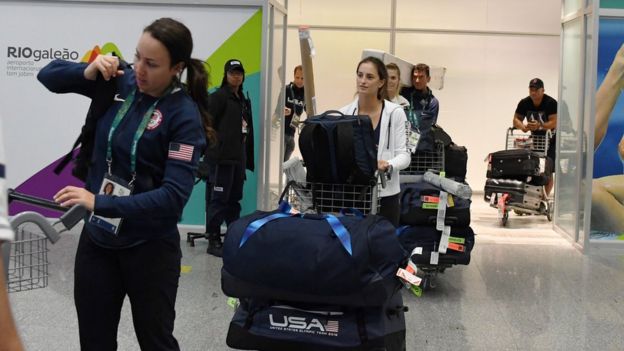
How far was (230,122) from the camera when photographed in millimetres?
6410

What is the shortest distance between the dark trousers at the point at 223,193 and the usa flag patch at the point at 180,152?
406 cm

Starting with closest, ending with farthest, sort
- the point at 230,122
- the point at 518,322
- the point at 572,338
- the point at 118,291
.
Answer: the point at 118,291 < the point at 572,338 < the point at 518,322 < the point at 230,122

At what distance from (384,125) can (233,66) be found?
2504 mm

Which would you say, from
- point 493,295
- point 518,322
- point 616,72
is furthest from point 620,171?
point 518,322

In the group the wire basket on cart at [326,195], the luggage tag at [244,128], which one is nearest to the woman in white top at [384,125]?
the wire basket on cart at [326,195]

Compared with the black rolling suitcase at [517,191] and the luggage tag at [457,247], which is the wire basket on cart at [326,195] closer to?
the luggage tag at [457,247]

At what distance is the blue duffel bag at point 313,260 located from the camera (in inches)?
113

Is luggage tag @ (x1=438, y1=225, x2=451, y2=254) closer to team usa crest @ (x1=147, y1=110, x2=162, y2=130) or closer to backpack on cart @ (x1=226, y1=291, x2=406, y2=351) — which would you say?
backpack on cart @ (x1=226, y1=291, x2=406, y2=351)

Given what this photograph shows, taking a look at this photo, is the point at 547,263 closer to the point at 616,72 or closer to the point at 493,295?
the point at 493,295

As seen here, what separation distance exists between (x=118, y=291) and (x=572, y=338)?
9.58ft

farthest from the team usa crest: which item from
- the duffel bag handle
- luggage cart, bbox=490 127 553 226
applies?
A: luggage cart, bbox=490 127 553 226

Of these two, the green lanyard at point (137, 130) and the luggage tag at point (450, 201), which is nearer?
the green lanyard at point (137, 130)

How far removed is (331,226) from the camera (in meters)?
2.98

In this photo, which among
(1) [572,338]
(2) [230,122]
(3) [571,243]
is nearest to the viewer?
(1) [572,338]
